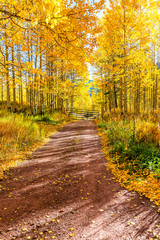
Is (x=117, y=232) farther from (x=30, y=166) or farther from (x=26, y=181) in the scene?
(x=30, y=166)

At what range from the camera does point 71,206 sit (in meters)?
2.97

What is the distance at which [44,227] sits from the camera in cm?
243

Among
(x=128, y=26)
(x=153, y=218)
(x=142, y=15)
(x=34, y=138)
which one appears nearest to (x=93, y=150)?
(x=34, y=138)

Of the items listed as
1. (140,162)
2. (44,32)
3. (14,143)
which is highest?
(44,32)

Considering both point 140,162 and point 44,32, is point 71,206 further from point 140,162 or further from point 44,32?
point 44,32

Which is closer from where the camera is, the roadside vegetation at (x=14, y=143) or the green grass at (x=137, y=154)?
the green grass at (x=137, y=154)

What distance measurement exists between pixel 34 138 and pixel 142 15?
950 centimetres

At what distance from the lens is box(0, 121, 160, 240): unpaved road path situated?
7.61 feet

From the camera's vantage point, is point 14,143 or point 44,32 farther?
point 44,32

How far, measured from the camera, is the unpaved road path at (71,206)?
91.4 inches

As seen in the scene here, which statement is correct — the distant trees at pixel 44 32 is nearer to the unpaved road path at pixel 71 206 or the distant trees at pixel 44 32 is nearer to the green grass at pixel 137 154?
the unpaved road path at pixel 71 206

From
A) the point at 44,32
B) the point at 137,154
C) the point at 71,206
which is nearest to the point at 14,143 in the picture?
the point at 71,206

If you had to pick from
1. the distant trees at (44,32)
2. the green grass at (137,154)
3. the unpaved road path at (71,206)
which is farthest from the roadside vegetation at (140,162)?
the distant trees at (44,32)

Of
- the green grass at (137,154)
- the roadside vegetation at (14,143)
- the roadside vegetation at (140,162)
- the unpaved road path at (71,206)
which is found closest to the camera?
the unpaved road path at (71,206)
